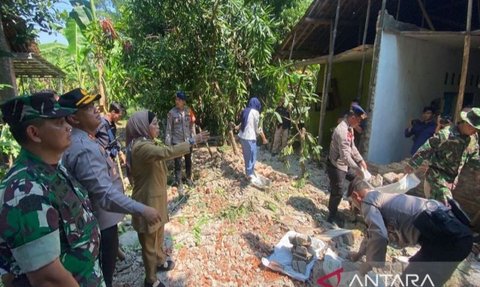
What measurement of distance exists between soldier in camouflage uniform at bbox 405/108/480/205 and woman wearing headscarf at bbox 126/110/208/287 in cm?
277

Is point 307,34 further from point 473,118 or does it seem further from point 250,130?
point 473,118

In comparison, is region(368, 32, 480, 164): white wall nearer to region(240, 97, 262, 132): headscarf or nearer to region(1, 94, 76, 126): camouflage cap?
region(240, 97, 262, 132): headscarf

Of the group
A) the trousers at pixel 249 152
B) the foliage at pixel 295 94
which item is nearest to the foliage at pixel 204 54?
the foliage at pixel 295 94

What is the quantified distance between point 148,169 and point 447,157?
3.33m

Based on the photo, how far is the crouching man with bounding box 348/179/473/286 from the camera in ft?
7.98

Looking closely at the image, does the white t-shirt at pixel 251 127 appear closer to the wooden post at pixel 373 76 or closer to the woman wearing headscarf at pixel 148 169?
the wooden post at pixel 373 76

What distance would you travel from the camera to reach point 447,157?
3678mm

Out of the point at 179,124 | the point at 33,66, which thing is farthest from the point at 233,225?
the point at 33,66

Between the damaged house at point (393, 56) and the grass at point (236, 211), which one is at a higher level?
the damaged house at point (393, 56)

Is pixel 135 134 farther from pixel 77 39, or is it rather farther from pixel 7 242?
pixel 77 39

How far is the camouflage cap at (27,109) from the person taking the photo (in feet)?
4.15

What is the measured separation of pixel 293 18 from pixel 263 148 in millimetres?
5019

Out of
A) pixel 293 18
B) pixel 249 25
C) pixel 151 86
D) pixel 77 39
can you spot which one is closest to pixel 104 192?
pixel 249 25

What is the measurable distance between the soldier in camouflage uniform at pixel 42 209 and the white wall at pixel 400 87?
5.85 m
